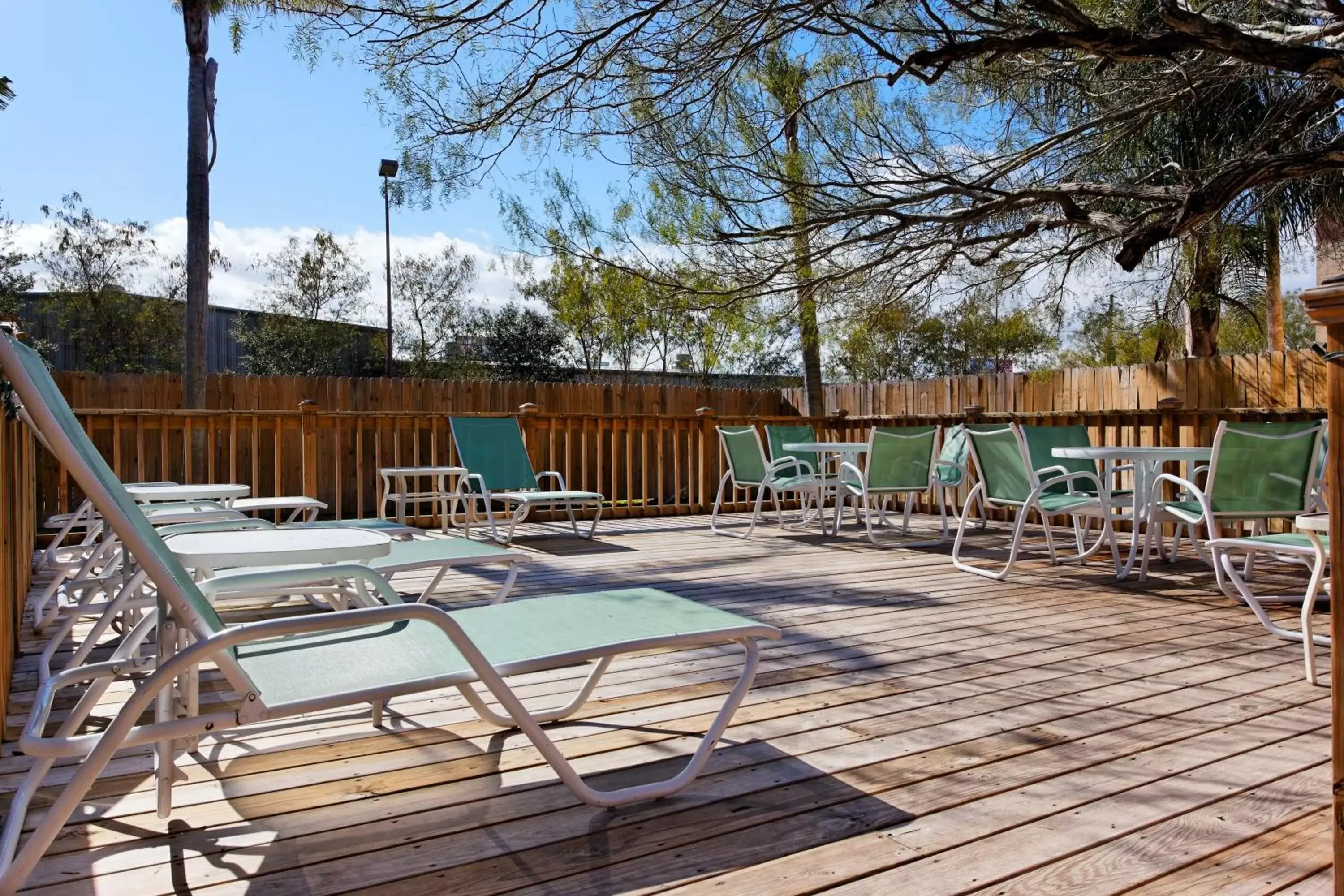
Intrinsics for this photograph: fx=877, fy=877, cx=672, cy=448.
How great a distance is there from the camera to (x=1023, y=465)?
193 inches

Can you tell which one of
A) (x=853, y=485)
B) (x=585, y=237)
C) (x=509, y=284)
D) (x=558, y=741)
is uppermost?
(x=509, y=284)

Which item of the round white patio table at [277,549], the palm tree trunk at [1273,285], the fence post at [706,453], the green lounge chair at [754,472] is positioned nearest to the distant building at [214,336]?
the fence post at [706,453]

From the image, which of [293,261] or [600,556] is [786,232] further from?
[293,261]

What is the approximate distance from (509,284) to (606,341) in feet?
7.47

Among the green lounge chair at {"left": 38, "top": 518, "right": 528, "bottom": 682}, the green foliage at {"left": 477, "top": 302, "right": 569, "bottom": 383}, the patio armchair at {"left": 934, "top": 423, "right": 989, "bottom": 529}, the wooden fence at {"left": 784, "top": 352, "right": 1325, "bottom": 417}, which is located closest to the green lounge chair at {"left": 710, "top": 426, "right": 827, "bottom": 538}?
the patio armchair at {"left": 934, "top": 423, "right": 989, "bottom": 529}

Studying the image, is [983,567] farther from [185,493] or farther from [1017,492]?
[185,493]

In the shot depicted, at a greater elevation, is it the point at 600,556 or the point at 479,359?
the point at 479,359

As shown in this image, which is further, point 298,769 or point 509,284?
point 509,284

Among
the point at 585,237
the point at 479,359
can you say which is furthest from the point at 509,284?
the point at 585,237

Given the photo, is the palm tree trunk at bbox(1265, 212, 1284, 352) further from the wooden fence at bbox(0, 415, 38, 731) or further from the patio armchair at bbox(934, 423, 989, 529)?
the wooden fence at bbox(0, 415, 38, 731)

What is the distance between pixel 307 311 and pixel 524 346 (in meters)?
3.96

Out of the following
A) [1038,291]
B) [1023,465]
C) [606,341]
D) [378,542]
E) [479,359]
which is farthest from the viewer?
[479,359]

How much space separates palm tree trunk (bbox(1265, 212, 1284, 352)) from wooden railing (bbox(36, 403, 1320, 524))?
123 centimetres

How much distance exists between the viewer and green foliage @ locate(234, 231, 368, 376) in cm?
1501
